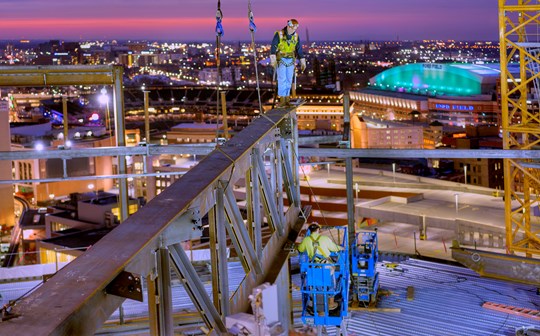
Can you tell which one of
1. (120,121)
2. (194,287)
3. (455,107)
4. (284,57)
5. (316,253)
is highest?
Result: (284,57)

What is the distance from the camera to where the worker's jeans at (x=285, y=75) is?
6.91 metres

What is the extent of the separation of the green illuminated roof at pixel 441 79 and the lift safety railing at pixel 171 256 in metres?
72.2

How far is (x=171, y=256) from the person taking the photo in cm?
320

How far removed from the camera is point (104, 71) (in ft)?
29.1

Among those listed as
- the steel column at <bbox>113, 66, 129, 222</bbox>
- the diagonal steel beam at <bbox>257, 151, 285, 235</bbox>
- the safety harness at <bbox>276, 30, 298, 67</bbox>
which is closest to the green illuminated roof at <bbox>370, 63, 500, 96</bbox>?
the steel column at <bbox>113, 66, 129, 222</bbox>

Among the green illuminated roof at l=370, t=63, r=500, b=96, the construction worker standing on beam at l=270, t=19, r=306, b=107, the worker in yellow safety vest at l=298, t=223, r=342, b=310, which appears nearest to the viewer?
the worker in yellow safety vest at l=298, t=223, r=342, b=310

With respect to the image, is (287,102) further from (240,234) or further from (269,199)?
(240,234)

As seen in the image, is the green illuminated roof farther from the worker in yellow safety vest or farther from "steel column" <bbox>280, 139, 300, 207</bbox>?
the worker in yellow safety vest

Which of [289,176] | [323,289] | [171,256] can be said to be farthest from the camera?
[289,176]

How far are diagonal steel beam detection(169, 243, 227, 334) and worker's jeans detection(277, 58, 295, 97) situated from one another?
139 inches

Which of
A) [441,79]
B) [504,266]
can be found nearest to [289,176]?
[504,266]

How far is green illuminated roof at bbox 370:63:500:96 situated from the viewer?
75938 mm

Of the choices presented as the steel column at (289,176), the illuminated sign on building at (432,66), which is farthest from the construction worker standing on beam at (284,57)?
the illuminated sign on building at (432,66)

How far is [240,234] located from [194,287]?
0.85 meters
